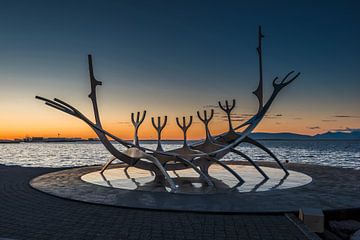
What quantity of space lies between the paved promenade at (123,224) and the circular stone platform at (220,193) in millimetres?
490

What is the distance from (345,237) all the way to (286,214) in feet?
4.24

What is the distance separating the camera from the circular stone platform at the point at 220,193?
8172 millimetres

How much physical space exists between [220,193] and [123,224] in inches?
157

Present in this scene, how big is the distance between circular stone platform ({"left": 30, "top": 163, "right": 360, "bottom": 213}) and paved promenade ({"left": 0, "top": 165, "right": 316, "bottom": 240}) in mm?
490

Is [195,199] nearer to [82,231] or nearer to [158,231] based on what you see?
[158,231]

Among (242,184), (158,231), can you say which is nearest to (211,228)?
(158,231)

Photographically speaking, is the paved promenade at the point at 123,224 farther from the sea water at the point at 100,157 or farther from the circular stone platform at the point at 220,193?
the sea water at the point at 100,157

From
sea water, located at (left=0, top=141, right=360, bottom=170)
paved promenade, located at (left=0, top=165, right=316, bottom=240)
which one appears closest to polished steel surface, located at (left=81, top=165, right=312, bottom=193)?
paved promenade, located at (left=0, top=165, right=316, bottom=240)

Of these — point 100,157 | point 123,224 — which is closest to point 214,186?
point 123,224

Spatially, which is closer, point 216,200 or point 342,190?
point 216,200

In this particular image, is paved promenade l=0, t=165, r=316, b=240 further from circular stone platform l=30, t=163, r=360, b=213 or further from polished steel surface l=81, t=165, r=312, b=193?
polished steel surface l=81, t=165, r=312, b=193

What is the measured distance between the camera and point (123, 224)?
6.75 metres

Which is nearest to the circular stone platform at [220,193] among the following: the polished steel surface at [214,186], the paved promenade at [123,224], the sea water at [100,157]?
the polished steel surface at [214,186]

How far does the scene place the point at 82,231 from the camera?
6.28 metres
